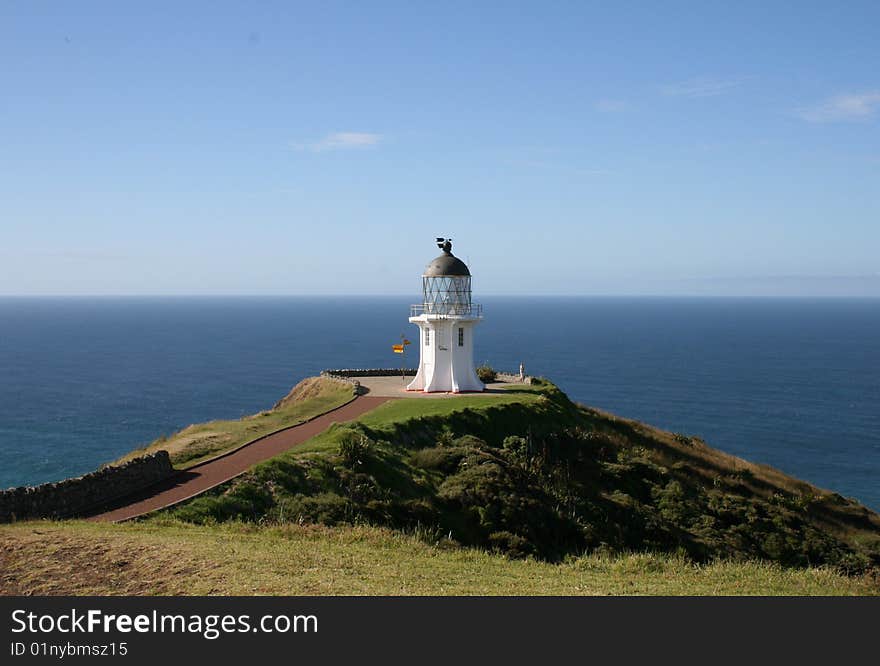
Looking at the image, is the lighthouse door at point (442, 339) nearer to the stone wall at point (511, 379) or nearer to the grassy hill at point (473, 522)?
the grassy hill at point (473, 522)

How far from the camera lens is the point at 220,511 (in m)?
20.0

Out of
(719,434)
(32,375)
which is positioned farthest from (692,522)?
(32,375)

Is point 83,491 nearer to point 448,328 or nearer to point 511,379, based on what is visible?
point 448,328

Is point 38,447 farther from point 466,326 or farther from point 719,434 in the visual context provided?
point 719,434

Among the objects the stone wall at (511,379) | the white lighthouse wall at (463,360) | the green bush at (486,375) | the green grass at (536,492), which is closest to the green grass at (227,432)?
the green grass at (536,492)

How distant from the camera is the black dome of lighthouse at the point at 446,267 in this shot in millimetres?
39969

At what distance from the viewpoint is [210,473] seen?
76.1 ft

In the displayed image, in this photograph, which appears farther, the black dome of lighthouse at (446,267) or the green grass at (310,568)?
the black dome of lighthouse at (446,267)

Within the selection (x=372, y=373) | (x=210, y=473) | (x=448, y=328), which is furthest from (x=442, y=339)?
(x=210, y=473)

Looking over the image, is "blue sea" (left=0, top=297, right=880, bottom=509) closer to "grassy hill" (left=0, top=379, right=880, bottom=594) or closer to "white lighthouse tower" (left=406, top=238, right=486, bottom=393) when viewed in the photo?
"grassy hill" (left=0, top=379, right=880, bottom=594)

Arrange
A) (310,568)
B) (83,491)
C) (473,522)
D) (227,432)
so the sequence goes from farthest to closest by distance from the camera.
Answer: (227,432) → (473,522) → (83,491) → (310,568)

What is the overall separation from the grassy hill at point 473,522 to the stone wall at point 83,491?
69.0 inches

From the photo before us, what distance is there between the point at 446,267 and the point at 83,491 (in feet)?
77.8
